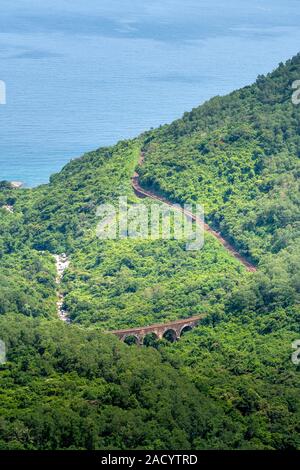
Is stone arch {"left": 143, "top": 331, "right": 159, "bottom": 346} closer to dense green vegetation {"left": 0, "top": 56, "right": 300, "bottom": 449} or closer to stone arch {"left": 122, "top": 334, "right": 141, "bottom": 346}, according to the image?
stone arch {"left": 122, "top": 334, "right": 141, "bottom": 346}

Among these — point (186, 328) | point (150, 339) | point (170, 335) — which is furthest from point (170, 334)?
point (150, 339)

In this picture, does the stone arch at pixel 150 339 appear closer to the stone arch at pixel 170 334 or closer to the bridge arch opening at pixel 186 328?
the stone arch at pixel 170 334

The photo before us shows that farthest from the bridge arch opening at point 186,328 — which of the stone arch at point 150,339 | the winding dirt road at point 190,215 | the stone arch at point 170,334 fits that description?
the winding dirt road at point 190,215

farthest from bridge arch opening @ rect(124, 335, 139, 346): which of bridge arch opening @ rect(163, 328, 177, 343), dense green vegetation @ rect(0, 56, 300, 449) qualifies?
bridge arch opening @ rect(163, 328, 177, 343)

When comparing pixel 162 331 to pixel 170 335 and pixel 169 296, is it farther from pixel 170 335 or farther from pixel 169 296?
pixel 169 296

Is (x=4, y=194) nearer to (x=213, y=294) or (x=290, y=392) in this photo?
(x=213, y=294)
